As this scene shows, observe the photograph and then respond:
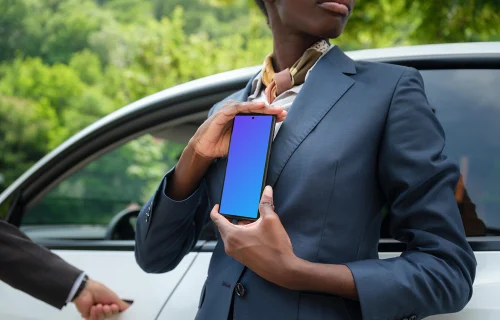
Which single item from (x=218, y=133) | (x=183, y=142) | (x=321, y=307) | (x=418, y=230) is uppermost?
(x=218, y=133)

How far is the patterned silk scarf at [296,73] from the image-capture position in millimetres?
1843

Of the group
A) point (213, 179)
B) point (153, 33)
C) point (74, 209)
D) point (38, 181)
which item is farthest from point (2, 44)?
point (213, 179)

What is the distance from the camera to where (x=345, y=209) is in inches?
63.7

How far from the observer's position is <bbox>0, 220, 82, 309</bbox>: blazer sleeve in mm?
2377

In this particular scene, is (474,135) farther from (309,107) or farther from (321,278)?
(321,278)

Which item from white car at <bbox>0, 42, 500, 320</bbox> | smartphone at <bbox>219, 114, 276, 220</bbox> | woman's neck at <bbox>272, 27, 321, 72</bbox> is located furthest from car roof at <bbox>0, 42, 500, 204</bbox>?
smartphone at <bbox>219, 114, 276, 220</bbox>

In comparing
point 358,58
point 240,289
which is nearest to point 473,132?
point 358,58

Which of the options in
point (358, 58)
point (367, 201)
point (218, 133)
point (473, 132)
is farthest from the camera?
point (358, 58)

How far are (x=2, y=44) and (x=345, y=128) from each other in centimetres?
1950

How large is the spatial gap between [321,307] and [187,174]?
0.53 m

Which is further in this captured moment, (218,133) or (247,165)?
(218,133)

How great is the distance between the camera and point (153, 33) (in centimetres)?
1593

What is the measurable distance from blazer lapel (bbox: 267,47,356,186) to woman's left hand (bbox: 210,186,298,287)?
12cm

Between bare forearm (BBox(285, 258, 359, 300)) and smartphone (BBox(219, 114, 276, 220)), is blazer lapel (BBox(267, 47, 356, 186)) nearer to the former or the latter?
smartphone (BBox(219, 114, 276, 220))
